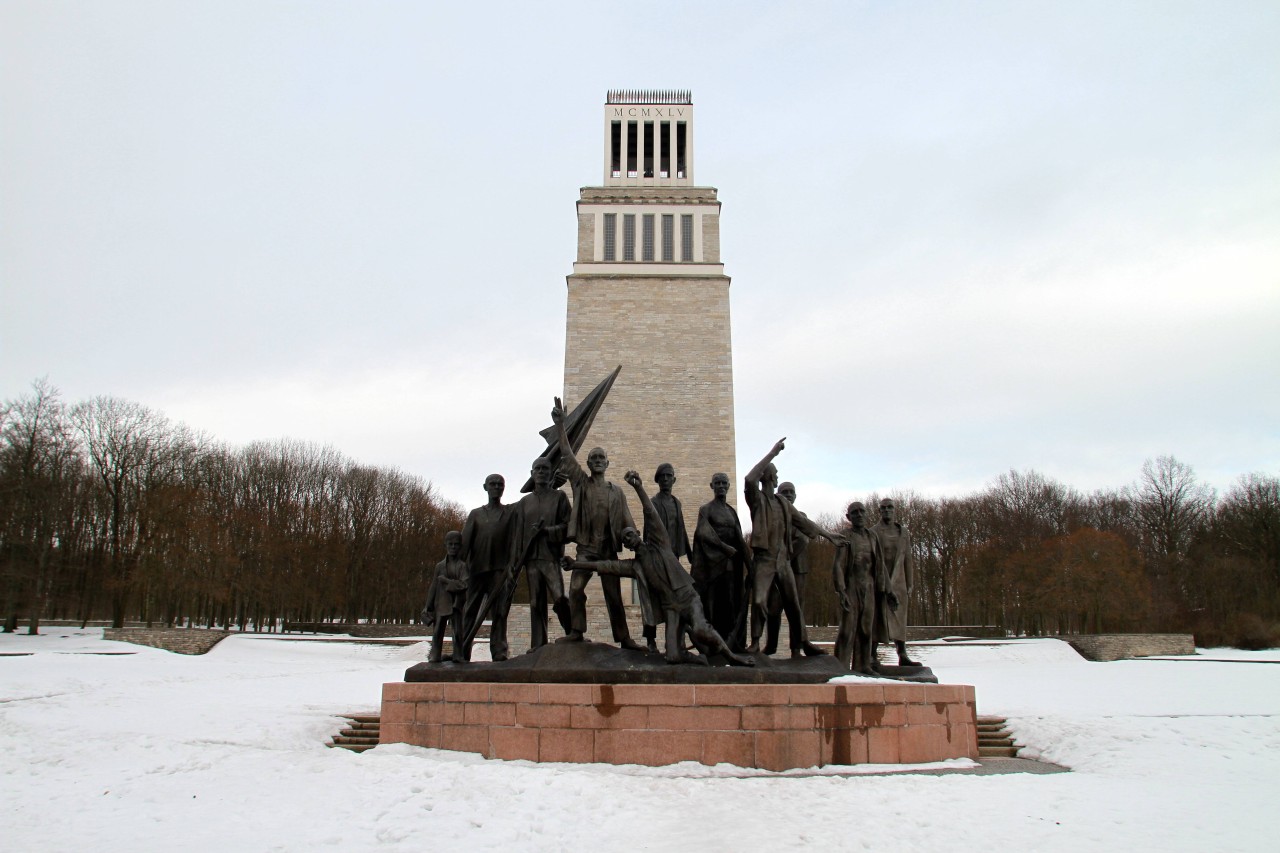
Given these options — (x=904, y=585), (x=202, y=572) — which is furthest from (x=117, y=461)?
(x=904, y=585)

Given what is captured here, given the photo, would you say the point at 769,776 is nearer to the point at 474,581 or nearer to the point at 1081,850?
the point at 1081,850

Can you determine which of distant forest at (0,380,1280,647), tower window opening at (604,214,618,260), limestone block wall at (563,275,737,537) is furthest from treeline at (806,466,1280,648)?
tower window opening at (604,214,618,260)

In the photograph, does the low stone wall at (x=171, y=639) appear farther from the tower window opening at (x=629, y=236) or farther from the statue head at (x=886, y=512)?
the statue head at (x=886, y=512)

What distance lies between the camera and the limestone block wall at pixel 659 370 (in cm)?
3322

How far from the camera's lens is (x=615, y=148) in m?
39.8

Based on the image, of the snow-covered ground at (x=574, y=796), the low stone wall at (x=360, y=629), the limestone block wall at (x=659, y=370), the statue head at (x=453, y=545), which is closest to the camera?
the snow-covered ground at (x=574, y=796)

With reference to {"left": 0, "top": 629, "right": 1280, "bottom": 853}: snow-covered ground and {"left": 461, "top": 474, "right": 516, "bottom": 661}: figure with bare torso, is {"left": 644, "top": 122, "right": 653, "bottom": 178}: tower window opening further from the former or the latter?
{"left": 461, "top": 474, "right": 516, "bottom": 661}: figure with bare torso

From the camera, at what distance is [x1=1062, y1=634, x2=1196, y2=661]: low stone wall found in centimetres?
3145

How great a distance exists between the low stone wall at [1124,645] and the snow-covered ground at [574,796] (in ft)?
68.6

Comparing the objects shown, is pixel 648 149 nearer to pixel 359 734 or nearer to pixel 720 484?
pixel 720 484

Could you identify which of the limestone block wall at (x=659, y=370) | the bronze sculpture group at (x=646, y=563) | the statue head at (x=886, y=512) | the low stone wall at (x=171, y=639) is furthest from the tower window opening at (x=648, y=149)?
the bronze sculpture group at (x=646, y=563)

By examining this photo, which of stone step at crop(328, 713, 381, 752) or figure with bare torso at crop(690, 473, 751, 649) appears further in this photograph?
stone step at crop(328, 713, 381, 752)

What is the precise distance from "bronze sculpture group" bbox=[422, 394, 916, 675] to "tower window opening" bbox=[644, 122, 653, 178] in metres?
31.2

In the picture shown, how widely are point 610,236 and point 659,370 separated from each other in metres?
6.60
